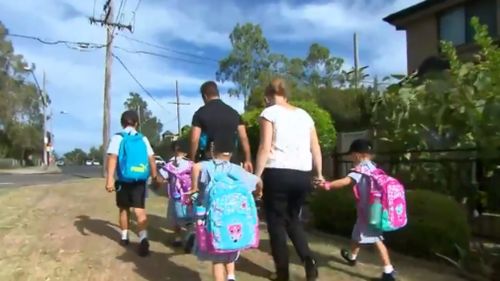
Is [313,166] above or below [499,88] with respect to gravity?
below

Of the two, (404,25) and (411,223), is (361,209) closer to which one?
(411,223)

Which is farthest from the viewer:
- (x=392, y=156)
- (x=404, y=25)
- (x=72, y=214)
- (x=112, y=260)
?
(x=404, y=25)

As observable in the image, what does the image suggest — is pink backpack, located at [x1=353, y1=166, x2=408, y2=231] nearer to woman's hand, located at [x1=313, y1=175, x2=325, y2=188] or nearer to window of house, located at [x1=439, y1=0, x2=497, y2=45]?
woman's hand, located at [x1=313, y1=175, x2=325, y2=188]

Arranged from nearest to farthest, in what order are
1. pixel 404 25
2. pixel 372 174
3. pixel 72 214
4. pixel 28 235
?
pixel 372 174 → pixel 28 235 → pixel 72 214 → pixel 404 25

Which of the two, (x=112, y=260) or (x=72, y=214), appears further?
(x=72, y=214)

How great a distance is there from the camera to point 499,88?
235 inches

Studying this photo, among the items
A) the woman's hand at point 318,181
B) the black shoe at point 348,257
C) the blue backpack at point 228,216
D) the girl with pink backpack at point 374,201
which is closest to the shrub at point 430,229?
the black shoe at point 348,257

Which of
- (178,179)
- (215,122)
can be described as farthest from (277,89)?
(178,179)

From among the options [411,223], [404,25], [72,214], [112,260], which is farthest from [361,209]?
[404,25]

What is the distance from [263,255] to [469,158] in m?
2.86

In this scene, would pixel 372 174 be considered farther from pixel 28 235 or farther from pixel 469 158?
pixel 28 235

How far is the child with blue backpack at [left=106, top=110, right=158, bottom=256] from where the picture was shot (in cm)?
627

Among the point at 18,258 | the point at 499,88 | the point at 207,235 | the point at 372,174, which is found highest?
the point at 499,88

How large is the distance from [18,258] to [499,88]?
16.6 ft
